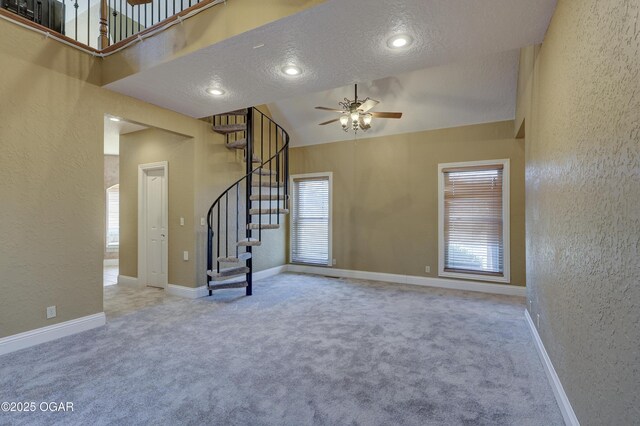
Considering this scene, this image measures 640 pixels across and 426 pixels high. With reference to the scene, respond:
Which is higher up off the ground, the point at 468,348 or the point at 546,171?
the point at 546,171

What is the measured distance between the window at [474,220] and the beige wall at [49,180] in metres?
4.94

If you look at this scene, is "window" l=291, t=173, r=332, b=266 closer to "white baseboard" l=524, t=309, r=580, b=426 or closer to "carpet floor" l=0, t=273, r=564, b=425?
"carpet floor" l=0, t=273, r=564, b=425

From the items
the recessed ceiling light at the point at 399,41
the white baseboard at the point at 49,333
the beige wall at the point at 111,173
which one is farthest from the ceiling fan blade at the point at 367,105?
the beige wall at the point at 111,173

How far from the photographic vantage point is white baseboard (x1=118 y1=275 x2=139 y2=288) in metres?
5.25

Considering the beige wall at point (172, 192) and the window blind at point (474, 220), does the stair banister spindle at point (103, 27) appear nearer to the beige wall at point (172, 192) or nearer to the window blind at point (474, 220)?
the beige wall at point (172, 192)

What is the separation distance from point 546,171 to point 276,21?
7.85ft

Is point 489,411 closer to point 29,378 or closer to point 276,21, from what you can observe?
point 276,21

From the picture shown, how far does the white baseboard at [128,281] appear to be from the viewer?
17.2ft

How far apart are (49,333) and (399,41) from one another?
14.0ft

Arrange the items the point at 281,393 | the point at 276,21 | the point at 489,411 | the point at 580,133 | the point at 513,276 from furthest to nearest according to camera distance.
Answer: the point at 513,276 → the point at 276,21 → the point at 281,393 → the point at 489,411 → the point at 580,133

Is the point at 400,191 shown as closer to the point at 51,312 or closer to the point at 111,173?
the point at 51,312

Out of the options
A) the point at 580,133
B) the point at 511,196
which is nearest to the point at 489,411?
the point at 580,133

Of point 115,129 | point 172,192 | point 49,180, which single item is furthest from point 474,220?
point 115,129

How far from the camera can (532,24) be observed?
2.30 meters
